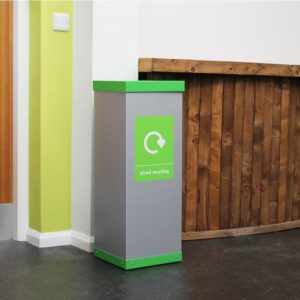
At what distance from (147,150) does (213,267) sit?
72cm

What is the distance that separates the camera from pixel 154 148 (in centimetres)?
366

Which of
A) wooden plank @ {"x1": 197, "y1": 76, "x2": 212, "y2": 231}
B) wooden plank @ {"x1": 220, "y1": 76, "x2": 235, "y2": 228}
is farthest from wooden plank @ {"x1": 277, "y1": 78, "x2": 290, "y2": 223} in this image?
wooden plank @ {"x1": 197, "y1": 76, "x2": 212, "y2": 231}

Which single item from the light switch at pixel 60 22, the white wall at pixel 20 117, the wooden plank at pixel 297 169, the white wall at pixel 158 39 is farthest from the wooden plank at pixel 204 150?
the white wall at pixel 20 117

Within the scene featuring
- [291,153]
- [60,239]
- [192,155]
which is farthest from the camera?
[291,153]

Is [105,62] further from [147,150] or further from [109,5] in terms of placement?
[147,150]

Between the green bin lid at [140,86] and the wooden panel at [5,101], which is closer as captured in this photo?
the green bin lid at [140,86]

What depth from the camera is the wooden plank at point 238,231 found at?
4.29 metres

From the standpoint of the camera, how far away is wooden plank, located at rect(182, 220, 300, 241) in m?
4.29

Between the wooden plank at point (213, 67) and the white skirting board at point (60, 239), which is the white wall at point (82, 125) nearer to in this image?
the white skirting board at point (60, 239)

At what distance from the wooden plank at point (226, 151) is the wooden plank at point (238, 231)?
55 mm

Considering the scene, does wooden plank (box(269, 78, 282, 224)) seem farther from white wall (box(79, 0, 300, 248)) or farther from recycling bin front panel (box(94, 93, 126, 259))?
recycling bin front panel (box(94, 93, 126, 259))

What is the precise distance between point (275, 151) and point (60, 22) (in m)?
1.64

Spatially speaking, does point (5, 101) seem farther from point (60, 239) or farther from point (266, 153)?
point (266, 153)

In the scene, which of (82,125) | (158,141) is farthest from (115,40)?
(158,141)
